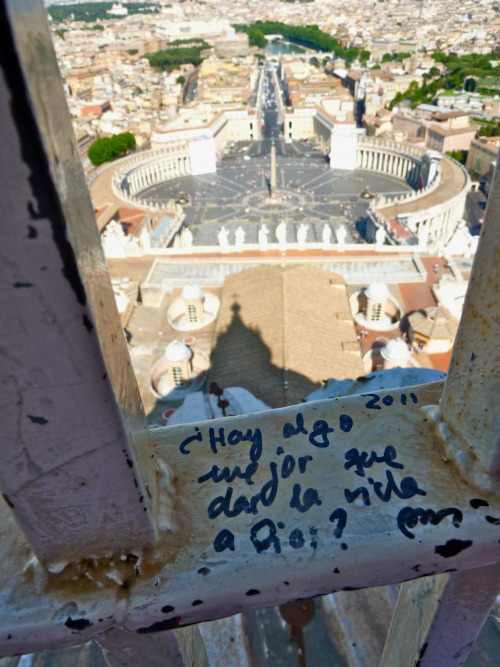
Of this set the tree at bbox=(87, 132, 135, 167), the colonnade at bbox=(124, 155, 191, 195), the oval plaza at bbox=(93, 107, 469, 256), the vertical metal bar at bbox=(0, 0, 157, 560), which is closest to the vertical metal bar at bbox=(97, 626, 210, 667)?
the vertical metal bar at bbox=(0, 0, 157, 560)

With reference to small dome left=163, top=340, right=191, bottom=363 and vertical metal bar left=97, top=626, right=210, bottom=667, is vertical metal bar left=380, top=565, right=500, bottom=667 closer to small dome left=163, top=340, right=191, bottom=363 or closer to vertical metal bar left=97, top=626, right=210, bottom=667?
vertical metal bar left=97, top=626, right=210, bottom=667

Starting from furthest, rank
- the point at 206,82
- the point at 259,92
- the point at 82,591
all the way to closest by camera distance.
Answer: the point at 259,92, the point at 206,82, the point at 82,591

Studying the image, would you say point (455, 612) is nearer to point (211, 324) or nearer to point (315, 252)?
point (211, 324)

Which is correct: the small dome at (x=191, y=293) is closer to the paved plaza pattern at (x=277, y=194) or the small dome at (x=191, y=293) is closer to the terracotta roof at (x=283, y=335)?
the terracotta roof at (x=283, y=335)

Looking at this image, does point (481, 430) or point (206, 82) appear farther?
point (206, 82)

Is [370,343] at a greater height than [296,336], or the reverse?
[296,336]

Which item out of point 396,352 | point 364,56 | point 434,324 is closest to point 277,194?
point 434,324

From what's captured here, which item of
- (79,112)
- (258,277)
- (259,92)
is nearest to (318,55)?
(259,92)
